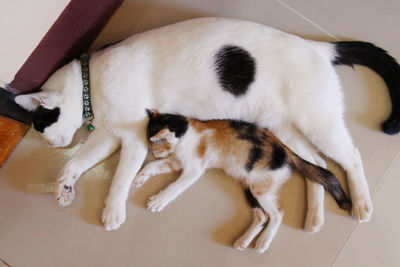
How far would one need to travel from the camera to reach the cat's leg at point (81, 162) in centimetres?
160

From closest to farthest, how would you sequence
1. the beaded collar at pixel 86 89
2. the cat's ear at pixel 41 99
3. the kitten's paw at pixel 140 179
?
the cat's ear at pixel 41 99 < the beaded collar at pixel 86 89 < the kitten's paw at pixel 140 179

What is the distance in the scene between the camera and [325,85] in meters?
1.42

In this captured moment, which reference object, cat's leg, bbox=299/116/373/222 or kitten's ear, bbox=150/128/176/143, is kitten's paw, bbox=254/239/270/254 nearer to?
cat's leg, bbox=299/116/373/222

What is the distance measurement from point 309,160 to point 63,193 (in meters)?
1.22

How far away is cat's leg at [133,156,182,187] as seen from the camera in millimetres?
1625

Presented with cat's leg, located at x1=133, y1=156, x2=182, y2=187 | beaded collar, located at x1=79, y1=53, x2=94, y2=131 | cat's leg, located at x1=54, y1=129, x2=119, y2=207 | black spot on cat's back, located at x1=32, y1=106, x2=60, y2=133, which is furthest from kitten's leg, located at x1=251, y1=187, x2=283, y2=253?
black spot on cat's back, located at x1=32, y1=106, x2=60, y2=133

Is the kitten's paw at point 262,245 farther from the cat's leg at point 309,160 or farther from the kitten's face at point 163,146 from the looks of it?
the kitten's face at point 163,146

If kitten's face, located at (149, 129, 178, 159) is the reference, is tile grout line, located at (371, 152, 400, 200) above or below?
above

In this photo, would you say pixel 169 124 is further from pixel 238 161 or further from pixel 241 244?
pixel 241 244

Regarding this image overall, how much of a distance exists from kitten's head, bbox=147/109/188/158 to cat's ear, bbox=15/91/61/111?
16.3 inches

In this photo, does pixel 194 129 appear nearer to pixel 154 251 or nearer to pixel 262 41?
pixel 262 41

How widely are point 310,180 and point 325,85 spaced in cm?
47

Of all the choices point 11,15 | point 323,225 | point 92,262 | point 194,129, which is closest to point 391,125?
point 323,225

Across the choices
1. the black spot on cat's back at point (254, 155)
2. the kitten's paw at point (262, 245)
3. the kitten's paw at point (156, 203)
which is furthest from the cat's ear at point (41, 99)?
the kitten's paw at point (262, 245)
